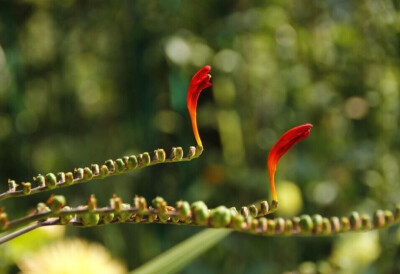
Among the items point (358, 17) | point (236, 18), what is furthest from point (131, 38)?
point (358, 17)

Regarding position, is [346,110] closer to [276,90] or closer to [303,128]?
[276,90]

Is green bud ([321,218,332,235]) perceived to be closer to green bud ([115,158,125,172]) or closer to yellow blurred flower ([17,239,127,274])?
green bud ([115,158,125,172])

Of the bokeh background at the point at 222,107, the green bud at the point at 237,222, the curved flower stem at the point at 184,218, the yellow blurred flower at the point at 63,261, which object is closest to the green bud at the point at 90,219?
the curved flower stem at the point at 184,218

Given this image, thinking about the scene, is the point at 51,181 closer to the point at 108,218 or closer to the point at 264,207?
the point at 108,218

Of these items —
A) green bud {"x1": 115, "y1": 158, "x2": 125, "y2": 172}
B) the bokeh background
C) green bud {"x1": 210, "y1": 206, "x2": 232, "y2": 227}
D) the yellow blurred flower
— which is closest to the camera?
green bud {"x1": 210, "y1": 206, "x2": 232, "y2": 227}

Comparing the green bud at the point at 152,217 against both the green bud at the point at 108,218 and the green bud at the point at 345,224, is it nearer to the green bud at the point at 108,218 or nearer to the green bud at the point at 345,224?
the green bud at the point at 108,218

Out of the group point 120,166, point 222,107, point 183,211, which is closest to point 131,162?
point 120,166

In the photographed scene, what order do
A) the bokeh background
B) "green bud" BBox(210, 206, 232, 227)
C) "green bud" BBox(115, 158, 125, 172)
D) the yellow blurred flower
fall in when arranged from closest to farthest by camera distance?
"green bud" BBox(210, 206, 232, 227) < "green bud" BBox(115, 158, 125, 172) < the yellow blurred flower < the bokeh background

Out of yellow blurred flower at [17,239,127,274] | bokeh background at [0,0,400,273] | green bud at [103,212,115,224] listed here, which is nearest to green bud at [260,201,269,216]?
green bud at [103,212,115,224]
